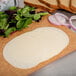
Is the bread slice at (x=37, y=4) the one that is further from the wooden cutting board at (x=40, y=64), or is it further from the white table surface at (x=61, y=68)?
the white table surface at (x=61, y=68)

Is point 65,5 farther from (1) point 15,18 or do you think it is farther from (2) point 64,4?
(1) point 15,18

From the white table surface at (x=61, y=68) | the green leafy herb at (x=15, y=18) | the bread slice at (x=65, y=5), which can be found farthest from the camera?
the bread slice at (x=65, y=5)

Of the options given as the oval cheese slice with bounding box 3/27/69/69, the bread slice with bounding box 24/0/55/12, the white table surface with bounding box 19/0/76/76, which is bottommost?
the white table surface with bounding box 19/0/76/76

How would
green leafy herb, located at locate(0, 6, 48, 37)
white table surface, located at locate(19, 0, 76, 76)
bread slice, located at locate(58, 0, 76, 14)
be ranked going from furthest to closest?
bread slice, located at locate(58, 0, 76, 14) < green leafy herb, located at locate(0, 6, 48, 37) < white table surface, located at locate(19, 0, 76, 76)

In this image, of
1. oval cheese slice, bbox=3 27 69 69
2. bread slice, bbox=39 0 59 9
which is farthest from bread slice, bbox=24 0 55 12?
oval cheese slice, bbox=3 27 69 69

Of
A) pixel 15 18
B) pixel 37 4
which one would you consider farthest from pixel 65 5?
pixel 15 18

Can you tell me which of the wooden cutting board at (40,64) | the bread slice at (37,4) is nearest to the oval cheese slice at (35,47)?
the wooden cutting board at (40,64)

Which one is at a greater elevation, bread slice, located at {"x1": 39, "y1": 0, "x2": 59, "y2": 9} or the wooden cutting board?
bread slice, located at {"x1": 39, "y1": 0, "x2": 59, "y2": 9}

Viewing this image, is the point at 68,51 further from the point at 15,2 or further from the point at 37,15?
the point at 15,2

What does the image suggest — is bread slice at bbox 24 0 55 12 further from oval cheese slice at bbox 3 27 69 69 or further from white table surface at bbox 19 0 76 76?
white table surface at bbox 19 0 76 76

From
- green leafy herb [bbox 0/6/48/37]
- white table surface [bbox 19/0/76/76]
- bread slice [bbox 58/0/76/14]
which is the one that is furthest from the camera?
bread slice [bbox 58/0/76/14]

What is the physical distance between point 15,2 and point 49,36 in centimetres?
28

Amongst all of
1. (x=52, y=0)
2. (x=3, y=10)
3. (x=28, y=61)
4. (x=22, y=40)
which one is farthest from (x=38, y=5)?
(x=28, y=61)

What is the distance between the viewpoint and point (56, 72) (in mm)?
650
